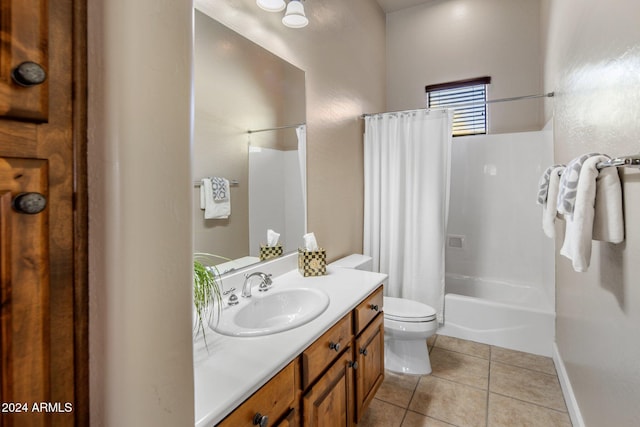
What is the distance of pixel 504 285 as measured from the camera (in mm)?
3109

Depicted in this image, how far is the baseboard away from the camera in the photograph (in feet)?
5.40

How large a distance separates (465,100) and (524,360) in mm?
2545

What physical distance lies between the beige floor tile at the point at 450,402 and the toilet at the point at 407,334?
0.13m

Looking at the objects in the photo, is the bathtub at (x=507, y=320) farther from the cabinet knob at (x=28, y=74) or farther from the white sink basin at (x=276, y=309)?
the cabinet knob at (x=28, y=74)

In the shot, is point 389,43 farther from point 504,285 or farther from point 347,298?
point 347,298

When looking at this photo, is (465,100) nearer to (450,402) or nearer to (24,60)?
(450,402)

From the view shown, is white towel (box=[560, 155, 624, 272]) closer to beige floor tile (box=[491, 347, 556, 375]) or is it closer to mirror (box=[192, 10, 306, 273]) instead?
mirror (box=[192, 10, 306, 273])

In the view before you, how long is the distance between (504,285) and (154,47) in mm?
3485

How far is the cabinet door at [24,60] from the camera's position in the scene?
394mm

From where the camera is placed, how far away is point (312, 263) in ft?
6.04

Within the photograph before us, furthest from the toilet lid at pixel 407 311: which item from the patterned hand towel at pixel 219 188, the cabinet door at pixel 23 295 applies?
the cabinet door at pixel 23 295

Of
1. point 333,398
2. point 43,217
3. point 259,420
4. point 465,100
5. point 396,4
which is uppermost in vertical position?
point 396,4

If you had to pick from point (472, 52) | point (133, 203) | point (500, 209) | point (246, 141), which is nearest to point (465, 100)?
point (472, 52)

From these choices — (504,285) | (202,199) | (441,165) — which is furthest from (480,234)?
(202,199)
